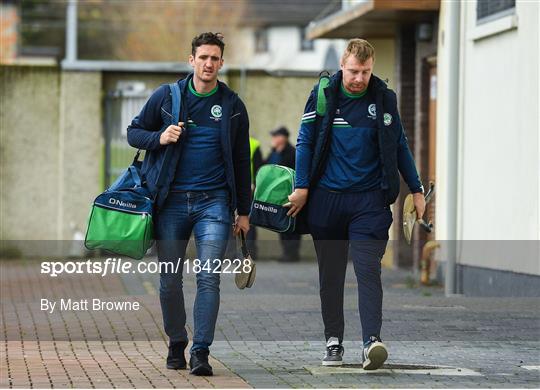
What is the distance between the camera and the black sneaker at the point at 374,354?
900 centimetres

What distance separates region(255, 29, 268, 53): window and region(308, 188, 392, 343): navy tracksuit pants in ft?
232

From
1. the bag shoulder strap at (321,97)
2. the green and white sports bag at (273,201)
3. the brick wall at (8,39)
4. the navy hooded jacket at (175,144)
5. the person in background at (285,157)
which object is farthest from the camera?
the brick wall at (8,39)

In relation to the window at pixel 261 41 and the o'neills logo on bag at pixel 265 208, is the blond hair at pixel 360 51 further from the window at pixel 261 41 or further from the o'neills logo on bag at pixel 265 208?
the window at pixel 261 41

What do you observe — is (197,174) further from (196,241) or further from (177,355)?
(177,355)

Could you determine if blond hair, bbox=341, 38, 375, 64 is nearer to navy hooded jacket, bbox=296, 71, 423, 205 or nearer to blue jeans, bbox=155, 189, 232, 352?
navy hooded jacket, bbox=296, 71, 423, 205

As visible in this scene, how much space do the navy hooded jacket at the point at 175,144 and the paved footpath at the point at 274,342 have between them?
3.53 feet

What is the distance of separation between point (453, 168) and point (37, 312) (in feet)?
15.7

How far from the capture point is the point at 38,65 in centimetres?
2241

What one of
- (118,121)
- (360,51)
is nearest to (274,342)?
(360,51)

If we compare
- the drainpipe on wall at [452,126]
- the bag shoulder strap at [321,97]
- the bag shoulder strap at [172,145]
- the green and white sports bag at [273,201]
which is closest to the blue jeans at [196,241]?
the bag shoulder strap at [172,145]

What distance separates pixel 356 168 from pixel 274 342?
1.94 m

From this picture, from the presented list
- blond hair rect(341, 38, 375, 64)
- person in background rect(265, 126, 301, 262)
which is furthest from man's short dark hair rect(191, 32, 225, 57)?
person in background rect(265, 126, 301, 262)

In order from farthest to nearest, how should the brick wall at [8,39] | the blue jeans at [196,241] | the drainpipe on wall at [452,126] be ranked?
the brick wall at [8,39]
the drainpipe on wall at [452,126]
the blue jeans at [196,241]

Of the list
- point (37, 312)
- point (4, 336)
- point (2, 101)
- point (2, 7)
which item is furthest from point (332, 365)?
point (2, 7)
